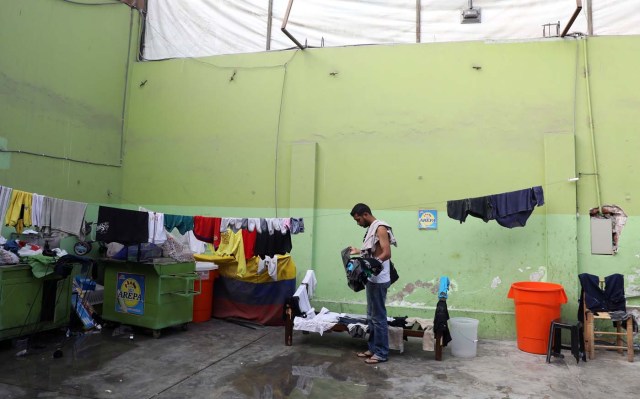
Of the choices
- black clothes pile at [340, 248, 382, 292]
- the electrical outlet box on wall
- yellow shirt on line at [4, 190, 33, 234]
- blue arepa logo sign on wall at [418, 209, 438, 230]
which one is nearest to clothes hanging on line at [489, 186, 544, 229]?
blue arepa logo sign on wall at [418, 209, 438, 230]

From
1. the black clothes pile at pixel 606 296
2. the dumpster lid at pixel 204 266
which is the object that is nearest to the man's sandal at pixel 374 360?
the black clothes pile at pixel 606 296

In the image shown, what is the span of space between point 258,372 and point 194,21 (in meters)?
7.03

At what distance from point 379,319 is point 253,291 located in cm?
269

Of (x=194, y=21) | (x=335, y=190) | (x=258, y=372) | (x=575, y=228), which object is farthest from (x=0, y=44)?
(x=575, y=228)

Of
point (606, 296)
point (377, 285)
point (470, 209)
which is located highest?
point (470, 209)

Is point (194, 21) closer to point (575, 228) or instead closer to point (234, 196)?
point (234, 196)

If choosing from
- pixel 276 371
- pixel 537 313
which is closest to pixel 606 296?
pixel 537 313

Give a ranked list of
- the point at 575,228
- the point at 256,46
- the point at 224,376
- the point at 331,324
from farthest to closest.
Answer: the point at 256,46
the point at 575,228
the point at 331,324
the point at 224,376

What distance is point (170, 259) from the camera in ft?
23.5

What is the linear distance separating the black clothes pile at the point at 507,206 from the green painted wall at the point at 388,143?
2.10 feet

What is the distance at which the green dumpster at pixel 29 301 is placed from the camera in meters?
5.90

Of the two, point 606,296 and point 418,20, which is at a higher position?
point 418,20

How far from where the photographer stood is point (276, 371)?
5.46m

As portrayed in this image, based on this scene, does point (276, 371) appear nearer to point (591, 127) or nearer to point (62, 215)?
point (62, 215)
